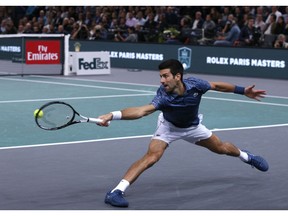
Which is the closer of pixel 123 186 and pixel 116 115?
pixel 116 115

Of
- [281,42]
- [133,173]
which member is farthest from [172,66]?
[281,42]

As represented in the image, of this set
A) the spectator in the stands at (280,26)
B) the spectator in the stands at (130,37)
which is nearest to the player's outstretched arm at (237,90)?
the spectator in the stands at (280,26)

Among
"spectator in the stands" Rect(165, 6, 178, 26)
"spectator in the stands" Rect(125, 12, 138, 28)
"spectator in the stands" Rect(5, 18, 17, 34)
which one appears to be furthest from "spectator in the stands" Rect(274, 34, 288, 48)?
"spectator in the stands" Rect(5, 18, 17, 34)

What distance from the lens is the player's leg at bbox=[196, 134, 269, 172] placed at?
995 centimetres

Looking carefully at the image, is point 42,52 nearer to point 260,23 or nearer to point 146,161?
point 260,23

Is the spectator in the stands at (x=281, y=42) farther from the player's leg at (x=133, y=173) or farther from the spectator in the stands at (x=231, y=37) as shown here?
the player's leg at (x=133, y=173)

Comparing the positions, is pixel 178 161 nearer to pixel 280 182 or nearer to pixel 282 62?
pixel 280 182

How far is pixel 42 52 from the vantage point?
26.3 metres

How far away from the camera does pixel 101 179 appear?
33.7 ft

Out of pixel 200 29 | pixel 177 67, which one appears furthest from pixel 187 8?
pixel 177 67

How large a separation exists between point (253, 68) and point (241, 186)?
16.6 meters

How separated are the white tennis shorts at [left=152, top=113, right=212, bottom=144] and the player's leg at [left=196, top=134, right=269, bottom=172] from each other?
0.62 feet

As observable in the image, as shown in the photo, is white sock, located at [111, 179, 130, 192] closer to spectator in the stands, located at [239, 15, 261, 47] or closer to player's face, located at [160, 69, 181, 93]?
player's face, located at [160, 69, 181, 93]

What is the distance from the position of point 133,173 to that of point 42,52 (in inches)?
699
